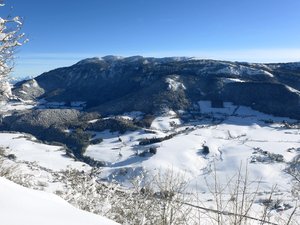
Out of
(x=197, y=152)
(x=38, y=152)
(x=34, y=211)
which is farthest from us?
(x=38, y=152)

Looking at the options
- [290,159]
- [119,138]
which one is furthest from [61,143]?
[290,159]

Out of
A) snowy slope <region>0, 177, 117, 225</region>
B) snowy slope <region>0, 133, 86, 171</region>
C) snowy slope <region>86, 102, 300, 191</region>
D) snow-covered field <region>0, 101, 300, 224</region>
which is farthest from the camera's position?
snowy slope <region>0, 133, 86, 171</region>

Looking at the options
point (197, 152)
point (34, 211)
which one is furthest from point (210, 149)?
point (34, 211)

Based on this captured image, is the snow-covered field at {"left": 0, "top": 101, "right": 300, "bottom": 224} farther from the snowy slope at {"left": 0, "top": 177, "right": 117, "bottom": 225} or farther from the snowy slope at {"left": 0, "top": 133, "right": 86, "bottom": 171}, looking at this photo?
the snowy slope at {"left": 0, "top": 177, "right": 117, "bottom": 225}

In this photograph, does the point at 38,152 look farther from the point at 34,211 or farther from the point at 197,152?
the point at 34,211

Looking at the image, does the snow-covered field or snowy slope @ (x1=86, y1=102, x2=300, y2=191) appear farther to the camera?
snowy slope @ (x1=86, y1=102, x2=300, y2=191)

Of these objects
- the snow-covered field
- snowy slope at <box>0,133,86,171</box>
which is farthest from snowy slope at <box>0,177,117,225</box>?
snowy slope at <box>0,133,86,171</box>

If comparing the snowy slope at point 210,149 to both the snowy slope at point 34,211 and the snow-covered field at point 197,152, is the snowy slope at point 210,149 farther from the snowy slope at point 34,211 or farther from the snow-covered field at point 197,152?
the snowy slope at point 34,211

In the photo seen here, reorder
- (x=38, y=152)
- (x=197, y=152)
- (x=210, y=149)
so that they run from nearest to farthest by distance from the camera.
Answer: (x=197, y=152), (x=210, y=149), (x=38, y=152)

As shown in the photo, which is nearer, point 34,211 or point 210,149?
point 34,211

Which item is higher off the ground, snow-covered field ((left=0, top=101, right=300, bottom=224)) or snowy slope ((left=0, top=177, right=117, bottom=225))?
Result: snowy slope ((left=0, top=177, right=117, bottom=225))
